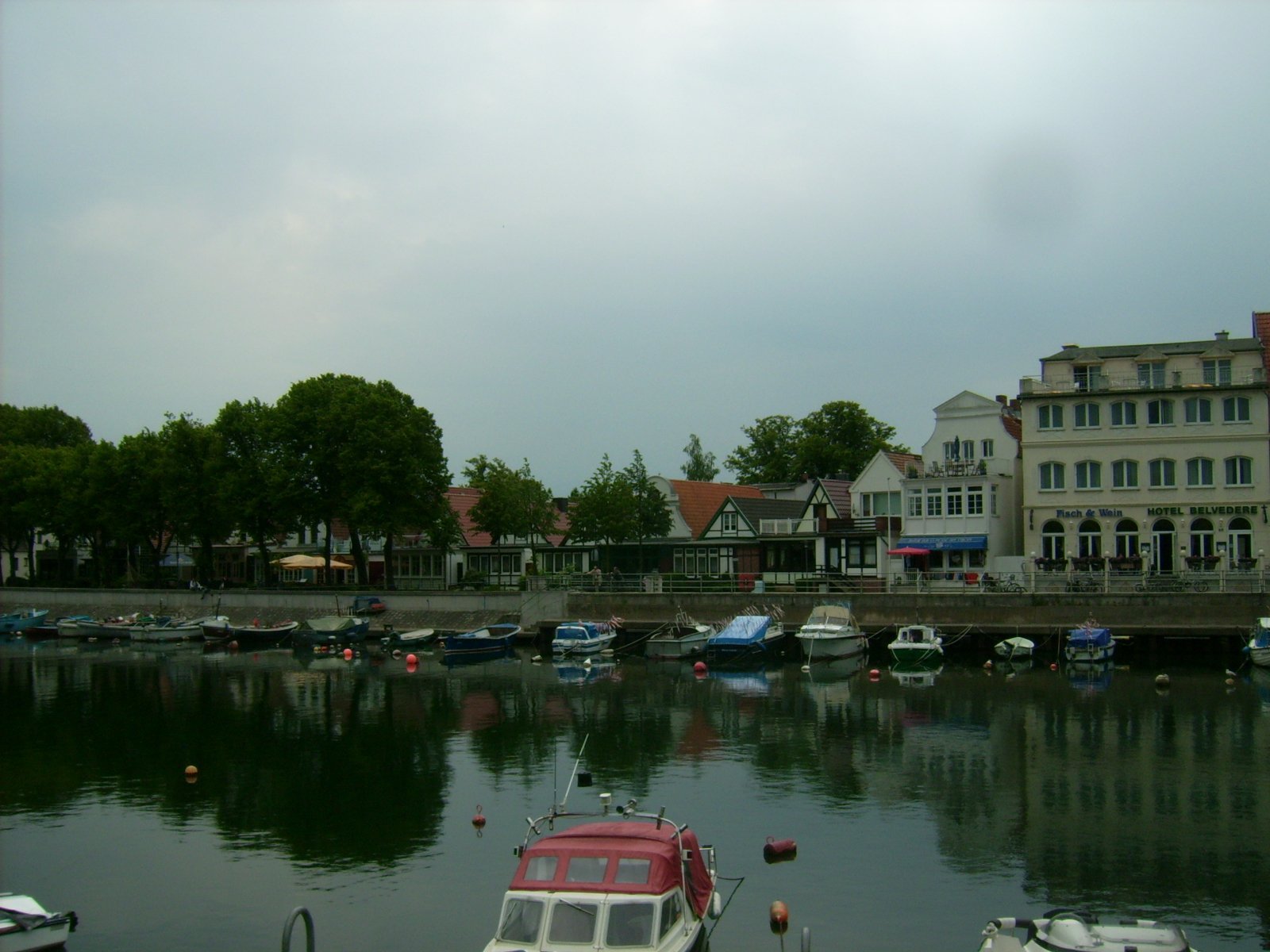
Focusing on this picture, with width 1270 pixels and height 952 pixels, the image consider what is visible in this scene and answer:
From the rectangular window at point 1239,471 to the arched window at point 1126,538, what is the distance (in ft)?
18.6

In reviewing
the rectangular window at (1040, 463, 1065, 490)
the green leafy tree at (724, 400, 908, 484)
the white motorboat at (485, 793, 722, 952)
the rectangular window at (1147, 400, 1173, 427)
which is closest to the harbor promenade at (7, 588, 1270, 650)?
the rectangular window at (1040, 463, 1065, 490)

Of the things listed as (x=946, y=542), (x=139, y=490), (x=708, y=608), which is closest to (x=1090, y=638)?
(x=946, y=542)

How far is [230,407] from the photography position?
91.1m

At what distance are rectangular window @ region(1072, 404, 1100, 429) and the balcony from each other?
1.04 meters

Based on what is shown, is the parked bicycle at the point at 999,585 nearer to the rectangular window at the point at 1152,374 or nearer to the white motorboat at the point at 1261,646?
the white motorboat at the point at 1261,646

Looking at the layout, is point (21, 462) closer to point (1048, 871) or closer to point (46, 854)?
point (46, 854)

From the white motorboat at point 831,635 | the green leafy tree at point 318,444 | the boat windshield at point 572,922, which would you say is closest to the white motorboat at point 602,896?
the boat windshield at point 572,922

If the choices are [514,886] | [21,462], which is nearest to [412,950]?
[514,886]

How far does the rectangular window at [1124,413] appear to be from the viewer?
69.8 meters

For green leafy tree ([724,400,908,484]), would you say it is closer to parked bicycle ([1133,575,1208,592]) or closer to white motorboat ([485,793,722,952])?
parked bicycle ([1133,575,1208,592])

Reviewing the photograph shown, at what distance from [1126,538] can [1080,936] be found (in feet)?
189

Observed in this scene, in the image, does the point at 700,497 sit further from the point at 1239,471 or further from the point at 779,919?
the point at 779,919

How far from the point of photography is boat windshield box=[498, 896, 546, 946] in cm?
1675

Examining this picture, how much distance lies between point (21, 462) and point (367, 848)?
9152 cm
